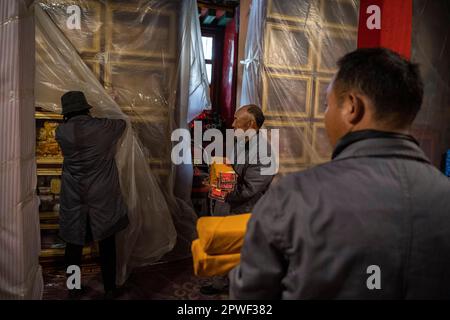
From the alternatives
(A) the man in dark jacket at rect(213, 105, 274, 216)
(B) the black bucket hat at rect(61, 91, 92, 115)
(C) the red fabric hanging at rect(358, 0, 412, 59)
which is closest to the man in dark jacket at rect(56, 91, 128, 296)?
(B) the black bucket hat at rect(61, 91, 92, 115)

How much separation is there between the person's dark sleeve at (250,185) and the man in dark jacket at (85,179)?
41.0 inches

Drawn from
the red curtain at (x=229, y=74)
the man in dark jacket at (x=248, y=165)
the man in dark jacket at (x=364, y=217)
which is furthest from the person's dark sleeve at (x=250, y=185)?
the red curtain at (x=229, y=74)

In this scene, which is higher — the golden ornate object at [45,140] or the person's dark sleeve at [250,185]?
the golden ornate object at [45,140]

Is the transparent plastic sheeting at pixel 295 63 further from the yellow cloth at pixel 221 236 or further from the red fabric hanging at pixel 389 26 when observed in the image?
the yellow cloth at pixel 221 236

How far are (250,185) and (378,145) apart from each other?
197cm

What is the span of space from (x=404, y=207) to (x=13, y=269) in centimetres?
196

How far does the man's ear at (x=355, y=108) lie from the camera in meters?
0.96

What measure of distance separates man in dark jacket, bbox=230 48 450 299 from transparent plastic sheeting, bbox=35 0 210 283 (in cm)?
275

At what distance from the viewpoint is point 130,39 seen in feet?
12.5

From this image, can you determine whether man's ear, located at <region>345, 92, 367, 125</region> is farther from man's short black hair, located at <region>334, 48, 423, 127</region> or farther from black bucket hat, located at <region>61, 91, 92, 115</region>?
black bucket hat, located at <region>61, 91, 92, 115</region>

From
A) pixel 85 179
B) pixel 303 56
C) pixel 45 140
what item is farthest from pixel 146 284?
pixel 303 56

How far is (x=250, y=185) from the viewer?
113 inches
